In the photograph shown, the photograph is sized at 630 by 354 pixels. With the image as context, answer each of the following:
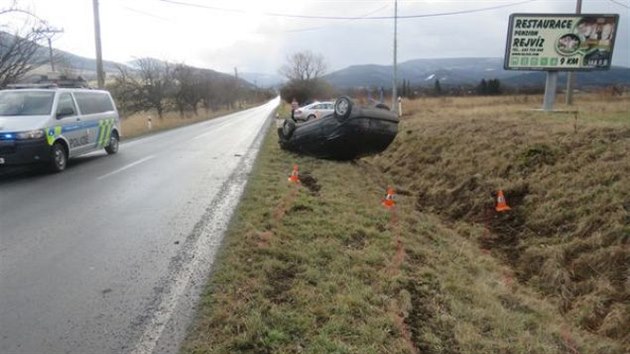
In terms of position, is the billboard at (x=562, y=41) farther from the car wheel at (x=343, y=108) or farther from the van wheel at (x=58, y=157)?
the van wheel at (x=58, y=157)

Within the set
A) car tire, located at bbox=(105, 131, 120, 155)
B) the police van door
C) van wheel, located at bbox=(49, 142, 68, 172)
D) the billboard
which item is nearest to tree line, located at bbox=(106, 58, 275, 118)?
car tire, located at bbox=(105, 131, 120, 155)

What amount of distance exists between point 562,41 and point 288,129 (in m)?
10.8

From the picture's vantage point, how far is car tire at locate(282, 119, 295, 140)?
13.4 m

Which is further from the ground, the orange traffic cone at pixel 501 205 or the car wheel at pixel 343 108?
the car wheel at pixel 343 108

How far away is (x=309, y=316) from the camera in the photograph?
3666 millimetres

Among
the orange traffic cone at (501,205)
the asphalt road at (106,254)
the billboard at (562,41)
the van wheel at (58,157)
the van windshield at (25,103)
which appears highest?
the billboard at (562,41)

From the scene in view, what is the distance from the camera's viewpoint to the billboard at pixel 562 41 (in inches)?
650

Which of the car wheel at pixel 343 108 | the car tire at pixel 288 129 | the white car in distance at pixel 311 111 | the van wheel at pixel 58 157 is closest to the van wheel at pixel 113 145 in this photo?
the van wheel at pixel 58 157

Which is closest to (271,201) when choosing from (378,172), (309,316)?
(309,316)

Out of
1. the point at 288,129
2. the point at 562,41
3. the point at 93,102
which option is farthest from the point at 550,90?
the point at 93,102

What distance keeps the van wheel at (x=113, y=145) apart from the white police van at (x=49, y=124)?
26.6 inches

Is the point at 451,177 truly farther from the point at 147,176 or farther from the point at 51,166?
the point at 51,166

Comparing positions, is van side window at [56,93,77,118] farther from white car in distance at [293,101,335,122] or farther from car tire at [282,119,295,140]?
white car in distance at [293,101,335,122]

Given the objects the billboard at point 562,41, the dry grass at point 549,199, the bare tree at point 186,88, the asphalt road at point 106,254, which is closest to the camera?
the asphalt road at point 106,254
